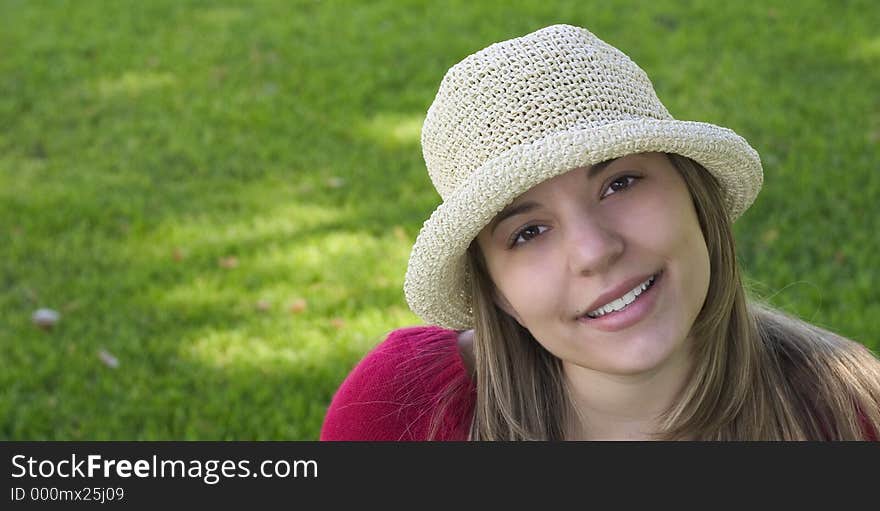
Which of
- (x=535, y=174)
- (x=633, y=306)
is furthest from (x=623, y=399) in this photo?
(x=535, y=174)

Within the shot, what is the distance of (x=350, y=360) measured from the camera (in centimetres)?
414

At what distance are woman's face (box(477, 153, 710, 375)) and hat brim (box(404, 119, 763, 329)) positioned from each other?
0.30ft

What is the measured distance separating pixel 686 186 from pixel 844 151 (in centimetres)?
330

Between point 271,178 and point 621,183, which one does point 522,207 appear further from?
point 271,178

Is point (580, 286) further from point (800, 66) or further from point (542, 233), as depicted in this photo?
point (800, 66)

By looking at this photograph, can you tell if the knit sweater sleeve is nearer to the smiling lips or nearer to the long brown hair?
the long brown hair

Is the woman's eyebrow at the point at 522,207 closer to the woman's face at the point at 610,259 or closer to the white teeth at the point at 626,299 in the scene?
the woman's face at the point at 610,259

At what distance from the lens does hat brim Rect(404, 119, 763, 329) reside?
2031 mm

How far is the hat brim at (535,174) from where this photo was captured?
2.03 m

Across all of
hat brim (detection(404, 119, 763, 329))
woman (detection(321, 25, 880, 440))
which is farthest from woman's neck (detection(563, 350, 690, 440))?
hat brim (detection(404, 119, 763, 329))

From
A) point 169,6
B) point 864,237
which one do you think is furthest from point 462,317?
point 169,6

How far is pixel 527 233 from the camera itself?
2.26 m

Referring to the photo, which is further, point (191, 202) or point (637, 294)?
point (191, 202)

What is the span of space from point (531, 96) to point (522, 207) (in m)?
0.23
